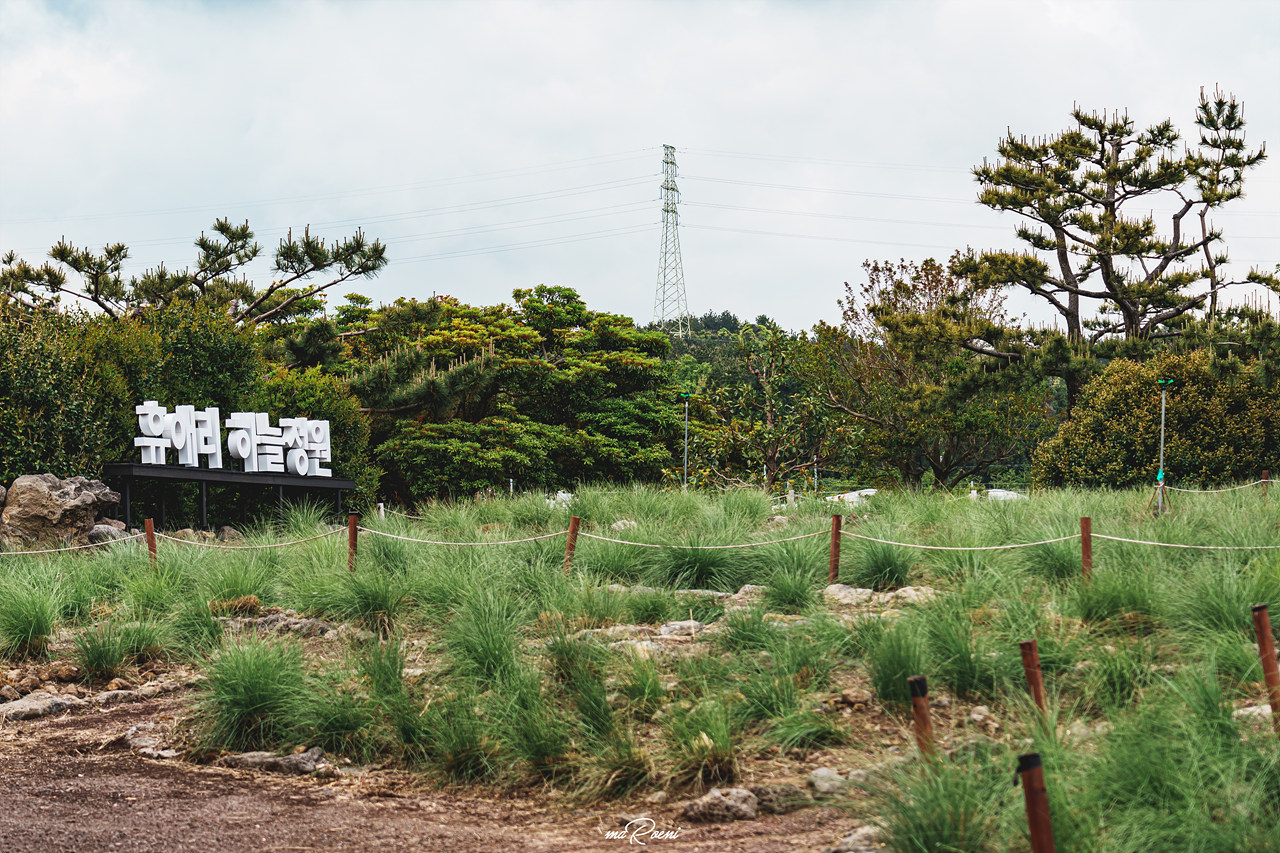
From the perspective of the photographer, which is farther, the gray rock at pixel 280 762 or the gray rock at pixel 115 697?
the gray rock at pixel 115 697

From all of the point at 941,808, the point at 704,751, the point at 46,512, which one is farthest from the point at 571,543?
the point at 46,512

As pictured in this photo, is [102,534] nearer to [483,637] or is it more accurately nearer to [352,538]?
[352,538]

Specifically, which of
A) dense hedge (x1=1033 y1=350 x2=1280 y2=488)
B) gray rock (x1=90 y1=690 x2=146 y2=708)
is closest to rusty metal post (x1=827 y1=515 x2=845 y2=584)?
gray rock (x1=90 y1=690 x2=146 y2=708)

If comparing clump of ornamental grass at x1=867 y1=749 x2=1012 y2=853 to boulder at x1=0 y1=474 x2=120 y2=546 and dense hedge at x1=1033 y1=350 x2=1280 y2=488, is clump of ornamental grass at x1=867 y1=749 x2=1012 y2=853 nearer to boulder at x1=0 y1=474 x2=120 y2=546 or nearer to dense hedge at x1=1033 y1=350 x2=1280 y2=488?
boulder at x1=0 y1=474 x2=120 y2=546

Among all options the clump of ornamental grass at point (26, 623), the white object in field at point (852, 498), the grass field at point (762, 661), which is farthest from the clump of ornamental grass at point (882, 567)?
the clump of ornamental grass at point (26, 623)

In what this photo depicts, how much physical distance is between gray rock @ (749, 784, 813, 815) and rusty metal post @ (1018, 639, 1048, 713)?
1.16 m

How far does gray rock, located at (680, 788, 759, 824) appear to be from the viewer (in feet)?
15.2

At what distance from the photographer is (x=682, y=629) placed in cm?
713

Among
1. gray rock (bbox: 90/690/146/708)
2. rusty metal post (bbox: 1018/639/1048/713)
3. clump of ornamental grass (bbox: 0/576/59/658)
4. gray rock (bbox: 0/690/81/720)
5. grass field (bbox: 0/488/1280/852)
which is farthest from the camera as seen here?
clump of ornamental grass (bbox: 0/576/59/658)

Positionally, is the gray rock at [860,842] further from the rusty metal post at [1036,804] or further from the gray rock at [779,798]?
the rusty metal post at [1036,804]

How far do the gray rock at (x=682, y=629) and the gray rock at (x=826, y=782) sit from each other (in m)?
2.17

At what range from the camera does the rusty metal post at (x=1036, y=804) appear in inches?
124

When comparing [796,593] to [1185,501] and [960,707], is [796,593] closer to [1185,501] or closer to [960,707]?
[960,707]

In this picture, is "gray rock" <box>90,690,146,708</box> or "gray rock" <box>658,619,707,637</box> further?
"gray rock" <box>90,690,146,708</box>
